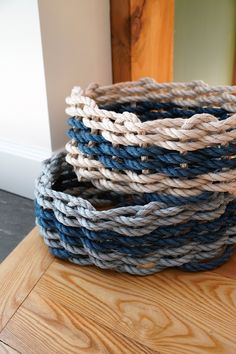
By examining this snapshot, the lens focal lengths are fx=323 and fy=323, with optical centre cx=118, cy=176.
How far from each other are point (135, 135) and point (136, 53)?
0.69 m

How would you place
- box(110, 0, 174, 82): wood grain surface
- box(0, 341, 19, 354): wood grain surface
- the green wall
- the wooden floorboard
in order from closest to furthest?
box(0, 341, 19, 354): wood grain surface, the wooden floorboard, box(110, 0, 174, 82): wood grain surface, the green wall

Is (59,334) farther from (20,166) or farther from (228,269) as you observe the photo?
(20,166)

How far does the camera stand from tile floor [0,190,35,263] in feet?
2.47

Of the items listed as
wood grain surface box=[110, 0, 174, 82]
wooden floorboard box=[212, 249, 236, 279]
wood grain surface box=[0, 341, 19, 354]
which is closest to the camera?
wood grain surface box=[0, 341, 19, 354]

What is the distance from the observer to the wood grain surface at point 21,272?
49 centimetres

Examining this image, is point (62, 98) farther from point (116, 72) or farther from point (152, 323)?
point (152, 323)

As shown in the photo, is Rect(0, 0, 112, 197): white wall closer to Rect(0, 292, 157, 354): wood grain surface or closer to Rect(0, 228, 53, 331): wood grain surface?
Rect(0, 228, 53, 331): wood grain surface

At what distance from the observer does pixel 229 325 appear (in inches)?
17.4

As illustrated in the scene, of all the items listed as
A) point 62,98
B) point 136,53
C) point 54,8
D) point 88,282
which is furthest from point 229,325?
point 136,53

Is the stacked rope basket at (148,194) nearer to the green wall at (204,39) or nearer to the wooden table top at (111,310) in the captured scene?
the wooden table top at (111,310)

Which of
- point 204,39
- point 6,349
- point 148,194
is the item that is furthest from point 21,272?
point 204,39

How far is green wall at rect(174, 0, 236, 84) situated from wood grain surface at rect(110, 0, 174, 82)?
0.42 metres

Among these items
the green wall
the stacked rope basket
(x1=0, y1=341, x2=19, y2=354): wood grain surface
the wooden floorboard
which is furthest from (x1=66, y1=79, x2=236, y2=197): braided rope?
the green wall

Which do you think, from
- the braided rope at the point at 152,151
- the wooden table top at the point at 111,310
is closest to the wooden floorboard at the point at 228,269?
the wooden table top at the point at 111,310
